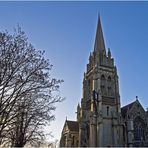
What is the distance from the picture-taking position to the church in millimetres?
44719

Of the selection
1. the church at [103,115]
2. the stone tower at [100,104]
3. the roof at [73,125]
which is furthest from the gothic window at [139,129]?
the roof at [73,125]

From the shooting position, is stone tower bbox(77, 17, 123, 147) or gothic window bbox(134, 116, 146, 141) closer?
stone tower bbox(77, 17, 123, 147)

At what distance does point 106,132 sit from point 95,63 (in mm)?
16072

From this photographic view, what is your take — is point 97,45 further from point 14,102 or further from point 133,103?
point 14,102

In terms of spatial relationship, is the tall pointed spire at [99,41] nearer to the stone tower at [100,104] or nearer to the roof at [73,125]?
the stone tower at [100,104]

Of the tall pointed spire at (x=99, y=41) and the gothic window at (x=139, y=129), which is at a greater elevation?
the tall pointed spire at (x=99, y=41)

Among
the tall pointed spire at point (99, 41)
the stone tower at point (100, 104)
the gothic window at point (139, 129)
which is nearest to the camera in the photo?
the stone tower at point (100, 104)

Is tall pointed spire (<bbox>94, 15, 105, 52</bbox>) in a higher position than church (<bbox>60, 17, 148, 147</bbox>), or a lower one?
higher

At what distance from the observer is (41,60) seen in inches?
599

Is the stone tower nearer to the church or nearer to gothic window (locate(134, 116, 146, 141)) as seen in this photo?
the church

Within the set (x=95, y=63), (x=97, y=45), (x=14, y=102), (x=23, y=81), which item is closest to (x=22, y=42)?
(x=23, y=81)

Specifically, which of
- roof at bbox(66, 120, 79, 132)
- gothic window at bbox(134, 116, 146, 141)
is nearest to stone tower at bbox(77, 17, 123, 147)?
roof at bbox(66, 120, 79, 132)

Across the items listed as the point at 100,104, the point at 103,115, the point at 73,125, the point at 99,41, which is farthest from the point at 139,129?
the point at 99,41

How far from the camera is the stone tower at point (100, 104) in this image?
4447 cm
